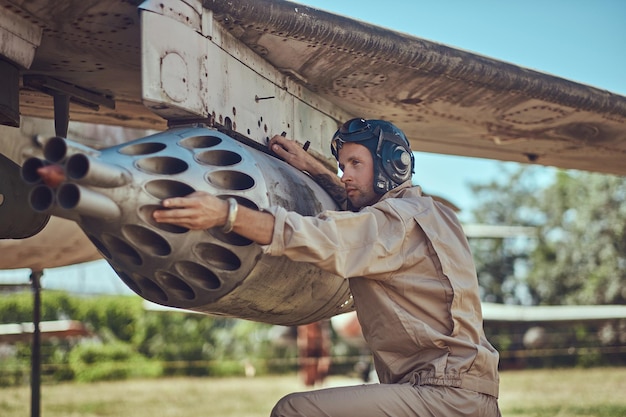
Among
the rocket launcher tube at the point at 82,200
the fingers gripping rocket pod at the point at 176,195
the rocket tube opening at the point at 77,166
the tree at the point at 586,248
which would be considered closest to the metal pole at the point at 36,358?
the fingers gripping rocket pod at the point at 176,195

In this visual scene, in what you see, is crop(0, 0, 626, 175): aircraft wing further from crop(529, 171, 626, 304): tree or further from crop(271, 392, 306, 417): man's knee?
crop(529, 171, 626, 304): tree

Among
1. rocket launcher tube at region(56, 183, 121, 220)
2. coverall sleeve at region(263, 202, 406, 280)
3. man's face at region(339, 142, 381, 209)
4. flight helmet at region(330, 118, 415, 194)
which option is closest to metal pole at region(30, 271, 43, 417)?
man's face at region(339, 142, 381, 209)

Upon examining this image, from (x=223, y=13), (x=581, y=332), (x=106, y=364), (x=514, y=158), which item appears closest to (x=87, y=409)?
(x=514, y=158)

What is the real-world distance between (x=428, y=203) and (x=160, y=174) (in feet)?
4.23

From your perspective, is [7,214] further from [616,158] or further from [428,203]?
[616,158]

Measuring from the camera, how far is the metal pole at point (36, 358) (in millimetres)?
9602

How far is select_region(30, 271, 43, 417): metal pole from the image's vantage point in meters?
9.60

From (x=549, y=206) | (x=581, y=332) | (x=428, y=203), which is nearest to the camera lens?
(x=428, y=203)

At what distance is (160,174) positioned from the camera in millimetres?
3426

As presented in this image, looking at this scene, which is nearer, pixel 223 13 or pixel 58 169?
pixel 58 169

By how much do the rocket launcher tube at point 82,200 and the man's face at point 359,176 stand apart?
146 cm

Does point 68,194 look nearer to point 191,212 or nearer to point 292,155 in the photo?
point 191,212

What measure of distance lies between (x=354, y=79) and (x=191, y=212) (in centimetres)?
242

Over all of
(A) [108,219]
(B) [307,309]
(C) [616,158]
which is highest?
(C) [616,158]
